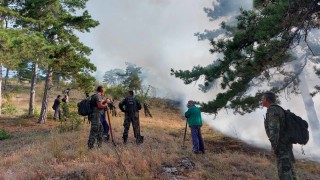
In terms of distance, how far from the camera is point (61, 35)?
20.1m

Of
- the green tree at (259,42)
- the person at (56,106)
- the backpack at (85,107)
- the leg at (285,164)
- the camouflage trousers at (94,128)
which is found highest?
the green tree at (259,42)

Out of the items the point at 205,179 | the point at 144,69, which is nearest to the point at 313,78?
the point at 205,179

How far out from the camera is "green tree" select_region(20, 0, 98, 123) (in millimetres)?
19484

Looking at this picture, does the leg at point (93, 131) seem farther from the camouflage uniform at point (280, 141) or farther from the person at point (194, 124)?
the camouflage uniform at point (280, 141)

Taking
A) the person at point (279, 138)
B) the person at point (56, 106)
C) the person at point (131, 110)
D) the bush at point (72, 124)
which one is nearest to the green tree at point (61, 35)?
the person at point (56, 106)

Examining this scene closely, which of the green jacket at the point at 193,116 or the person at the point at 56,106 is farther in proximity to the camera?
the person at the point at 56,106

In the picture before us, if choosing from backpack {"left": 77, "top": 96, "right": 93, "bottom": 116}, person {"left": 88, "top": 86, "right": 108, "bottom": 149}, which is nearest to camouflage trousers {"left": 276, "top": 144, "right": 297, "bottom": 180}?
person {"left": 88, "top": 86, "right": 108, "bottom": 149}

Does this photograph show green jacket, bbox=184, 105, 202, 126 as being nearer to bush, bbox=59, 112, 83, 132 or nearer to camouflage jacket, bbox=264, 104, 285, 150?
camouflage jacket, bbox=264, 104, 285, 150

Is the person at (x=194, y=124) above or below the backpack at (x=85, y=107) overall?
below

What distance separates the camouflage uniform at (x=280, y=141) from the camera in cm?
557

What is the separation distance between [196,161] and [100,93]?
3.39 meters

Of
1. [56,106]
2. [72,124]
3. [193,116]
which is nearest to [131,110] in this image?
[193,116]

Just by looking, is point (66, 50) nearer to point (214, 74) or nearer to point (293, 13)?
point (214, 74)

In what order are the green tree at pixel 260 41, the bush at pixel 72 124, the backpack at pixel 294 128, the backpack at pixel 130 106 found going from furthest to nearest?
the bush at pixel 72 124 < the backpack at pixel 130 106 < the green tree at pixel 260 41 < the backpack at pixel 294 128
